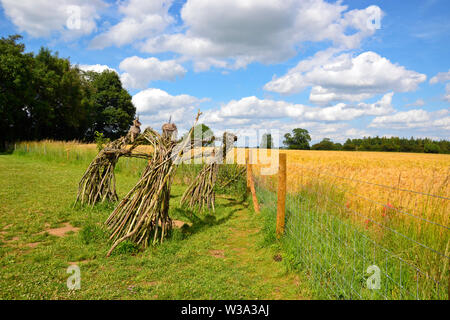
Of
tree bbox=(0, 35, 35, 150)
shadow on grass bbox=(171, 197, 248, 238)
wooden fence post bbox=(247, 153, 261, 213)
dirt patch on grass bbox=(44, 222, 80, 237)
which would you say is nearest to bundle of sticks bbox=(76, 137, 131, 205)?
dirt patch on grass bbox=(44, 222, 80, 237)

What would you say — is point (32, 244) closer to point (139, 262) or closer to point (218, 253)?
point (139, 262)

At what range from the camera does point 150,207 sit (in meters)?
3.99

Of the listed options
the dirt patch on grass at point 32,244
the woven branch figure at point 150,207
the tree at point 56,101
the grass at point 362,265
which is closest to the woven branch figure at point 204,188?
the woven branch figure at point 150,207

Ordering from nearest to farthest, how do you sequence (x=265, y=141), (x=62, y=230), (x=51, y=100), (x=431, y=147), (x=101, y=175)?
(x=62, y=230) < (x=101, y=175) < (x=265, y=141) < (x=51, y=100) < (x=431, y=147)

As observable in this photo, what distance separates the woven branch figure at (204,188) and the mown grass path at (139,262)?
70 centimetres

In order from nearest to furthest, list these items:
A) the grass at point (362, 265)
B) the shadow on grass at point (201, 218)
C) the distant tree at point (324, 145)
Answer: the grass at point (362, 265)
the shadow on grass at point (201, 218)
the distant tree at point (324, 145)

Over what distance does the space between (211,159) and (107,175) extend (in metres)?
2.30

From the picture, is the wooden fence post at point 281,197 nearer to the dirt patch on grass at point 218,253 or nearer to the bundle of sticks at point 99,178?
the dirt patch on grass at point 218,253

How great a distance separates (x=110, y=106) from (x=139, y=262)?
37.7 meters

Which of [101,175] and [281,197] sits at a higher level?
[101,175]

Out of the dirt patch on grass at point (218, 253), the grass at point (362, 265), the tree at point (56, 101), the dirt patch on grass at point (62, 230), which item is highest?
the tree at point (56, 101)

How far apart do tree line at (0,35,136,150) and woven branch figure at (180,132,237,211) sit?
2365 cm

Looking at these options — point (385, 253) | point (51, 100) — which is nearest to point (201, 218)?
point (385, 253)

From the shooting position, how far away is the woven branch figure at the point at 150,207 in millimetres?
3984
